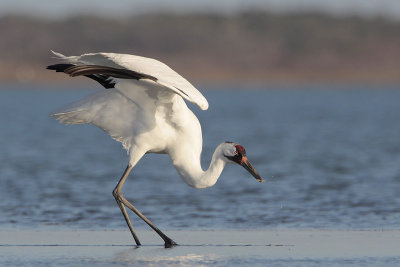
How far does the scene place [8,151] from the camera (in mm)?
26703

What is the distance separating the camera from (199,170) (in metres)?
12.2

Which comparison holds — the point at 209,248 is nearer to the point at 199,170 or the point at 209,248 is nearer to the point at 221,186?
the point at 199,170

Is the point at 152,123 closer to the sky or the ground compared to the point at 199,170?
closer to the sky

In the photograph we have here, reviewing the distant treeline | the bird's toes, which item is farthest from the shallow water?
the distant treeline

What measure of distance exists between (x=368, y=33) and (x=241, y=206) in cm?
11655

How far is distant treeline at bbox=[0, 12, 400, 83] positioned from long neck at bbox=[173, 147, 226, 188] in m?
89.7

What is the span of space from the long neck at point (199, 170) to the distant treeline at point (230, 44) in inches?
3532

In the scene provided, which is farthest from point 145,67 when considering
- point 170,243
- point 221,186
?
point 221,186

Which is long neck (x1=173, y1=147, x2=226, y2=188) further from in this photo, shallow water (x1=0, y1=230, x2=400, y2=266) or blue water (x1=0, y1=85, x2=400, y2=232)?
blue water (x1=0, y1=85, x2=400, y2=232)

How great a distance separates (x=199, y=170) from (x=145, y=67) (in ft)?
4.85

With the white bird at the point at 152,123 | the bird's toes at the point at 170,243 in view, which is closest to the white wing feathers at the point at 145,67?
the white bird at the point at 152,123

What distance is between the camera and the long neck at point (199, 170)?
39.4 ft

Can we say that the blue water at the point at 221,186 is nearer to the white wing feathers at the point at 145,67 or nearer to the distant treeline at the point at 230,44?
the white wing feathers at the point at 145,67

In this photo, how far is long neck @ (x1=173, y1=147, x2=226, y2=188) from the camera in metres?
12.0
